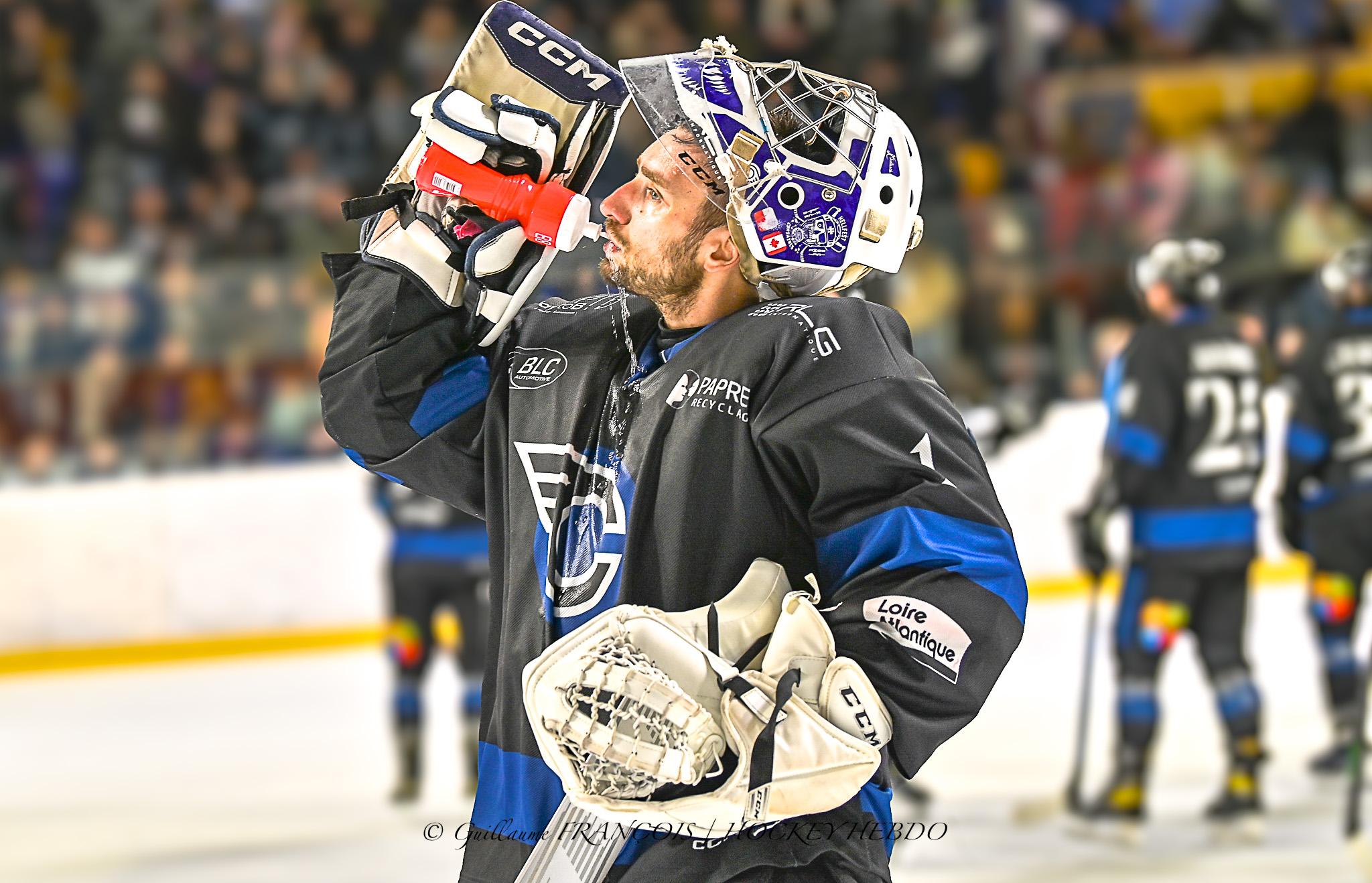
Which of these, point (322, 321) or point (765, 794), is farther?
point (322, 321)

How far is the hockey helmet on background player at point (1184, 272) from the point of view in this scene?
16.5 ft

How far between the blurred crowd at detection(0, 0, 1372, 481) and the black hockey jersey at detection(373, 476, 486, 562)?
1.90 m

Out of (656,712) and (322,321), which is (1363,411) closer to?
(322,321)

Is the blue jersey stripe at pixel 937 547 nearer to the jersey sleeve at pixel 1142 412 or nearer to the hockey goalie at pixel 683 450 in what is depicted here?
the hockey goalie at pixel 683 450

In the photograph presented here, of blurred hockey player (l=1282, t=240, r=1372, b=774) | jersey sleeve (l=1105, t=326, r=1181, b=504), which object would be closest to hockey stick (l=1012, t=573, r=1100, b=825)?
jersey sleeve (l=1105, t=326, r=1181, b=504)

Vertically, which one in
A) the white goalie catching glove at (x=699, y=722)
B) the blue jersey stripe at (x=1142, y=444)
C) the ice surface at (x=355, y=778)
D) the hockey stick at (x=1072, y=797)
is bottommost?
the ice surface at (x=355, y=778)

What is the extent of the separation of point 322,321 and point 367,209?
5.75 m

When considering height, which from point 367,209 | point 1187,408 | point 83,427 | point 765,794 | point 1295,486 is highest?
point 367,209

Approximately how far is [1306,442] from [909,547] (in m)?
4.67

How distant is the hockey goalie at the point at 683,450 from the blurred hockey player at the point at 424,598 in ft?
11.9

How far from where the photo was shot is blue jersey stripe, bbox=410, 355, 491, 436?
182cm

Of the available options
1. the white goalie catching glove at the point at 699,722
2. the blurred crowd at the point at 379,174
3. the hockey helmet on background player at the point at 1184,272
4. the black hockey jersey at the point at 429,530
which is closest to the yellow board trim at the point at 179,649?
the blurred crowd at the point at 379,174

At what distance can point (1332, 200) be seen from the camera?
9.70 metres

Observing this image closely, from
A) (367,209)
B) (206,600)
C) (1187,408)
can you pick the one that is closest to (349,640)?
(206,600)
